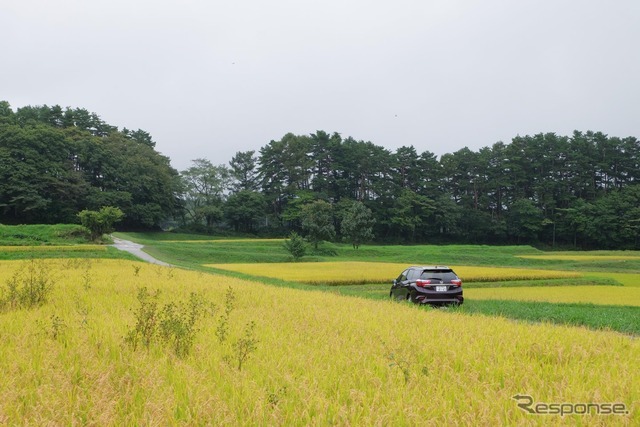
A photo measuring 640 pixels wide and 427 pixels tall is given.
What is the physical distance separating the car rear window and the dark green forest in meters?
53.4

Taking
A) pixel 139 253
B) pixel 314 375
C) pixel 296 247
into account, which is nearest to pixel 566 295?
pixel 314 375

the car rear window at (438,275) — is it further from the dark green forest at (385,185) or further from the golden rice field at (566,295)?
the dark green forest at (385,185)

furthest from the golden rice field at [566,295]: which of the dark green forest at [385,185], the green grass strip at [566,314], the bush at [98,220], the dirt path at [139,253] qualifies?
the dark green forest at [385,185]

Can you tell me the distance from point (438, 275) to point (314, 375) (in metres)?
11.0

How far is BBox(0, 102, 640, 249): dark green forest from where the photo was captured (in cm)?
7319

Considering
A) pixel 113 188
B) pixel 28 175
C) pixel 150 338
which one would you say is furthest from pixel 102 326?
pixel 113 188

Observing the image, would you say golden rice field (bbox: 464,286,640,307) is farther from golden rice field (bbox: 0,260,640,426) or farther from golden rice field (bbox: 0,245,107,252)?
golden rice field (bbox: 0,245,107,252)

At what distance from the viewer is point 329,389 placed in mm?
4430

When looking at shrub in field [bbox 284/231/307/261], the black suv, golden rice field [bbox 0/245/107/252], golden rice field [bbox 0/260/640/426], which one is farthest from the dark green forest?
golden rice field [bbox 0/260/640/426]

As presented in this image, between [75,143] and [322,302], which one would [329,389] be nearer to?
[322,302]

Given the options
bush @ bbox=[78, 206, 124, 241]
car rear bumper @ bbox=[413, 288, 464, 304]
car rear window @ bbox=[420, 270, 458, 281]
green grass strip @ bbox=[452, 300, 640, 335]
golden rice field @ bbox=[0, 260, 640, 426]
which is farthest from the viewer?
bush @ bbox=[78, 206, 124, 241]

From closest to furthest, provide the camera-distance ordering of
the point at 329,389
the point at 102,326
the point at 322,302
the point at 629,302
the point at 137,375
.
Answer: the point at 329,389 < the point at 137,375 < the point at 102,326 < the point at 322,302 < the point at 629,302

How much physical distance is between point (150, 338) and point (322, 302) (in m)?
6.15

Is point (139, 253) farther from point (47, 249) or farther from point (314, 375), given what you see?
point (314, 375)
